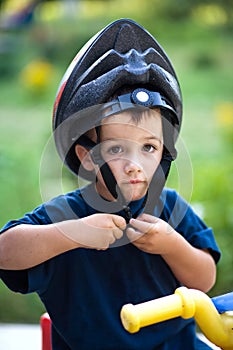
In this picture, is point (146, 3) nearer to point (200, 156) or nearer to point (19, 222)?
point (200, 156)

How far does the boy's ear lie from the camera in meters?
1.56

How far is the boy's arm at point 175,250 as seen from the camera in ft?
4.75

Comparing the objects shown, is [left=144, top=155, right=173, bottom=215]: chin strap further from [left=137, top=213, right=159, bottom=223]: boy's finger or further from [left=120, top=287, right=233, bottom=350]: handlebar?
[left=120, top=287, right=233, bottom=350]: handlebar

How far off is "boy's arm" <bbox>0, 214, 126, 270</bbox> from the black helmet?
0.20m

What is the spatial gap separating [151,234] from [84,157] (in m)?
0.24

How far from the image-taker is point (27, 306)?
2729mm

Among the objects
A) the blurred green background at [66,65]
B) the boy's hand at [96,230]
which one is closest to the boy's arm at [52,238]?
the boy's hand at [96,230]

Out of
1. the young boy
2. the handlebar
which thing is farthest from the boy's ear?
the handlebar

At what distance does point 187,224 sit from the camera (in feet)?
5.52

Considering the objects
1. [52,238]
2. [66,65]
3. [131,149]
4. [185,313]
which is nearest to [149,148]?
[131,149]

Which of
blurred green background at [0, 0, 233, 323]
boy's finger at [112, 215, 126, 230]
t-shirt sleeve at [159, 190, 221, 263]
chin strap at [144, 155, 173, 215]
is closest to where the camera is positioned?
boy's finger at [112, 215, 126, 230]

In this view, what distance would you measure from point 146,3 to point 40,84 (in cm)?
158

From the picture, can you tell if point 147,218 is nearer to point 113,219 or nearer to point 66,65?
point 113,219

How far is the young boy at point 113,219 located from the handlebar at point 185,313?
0.23 m
